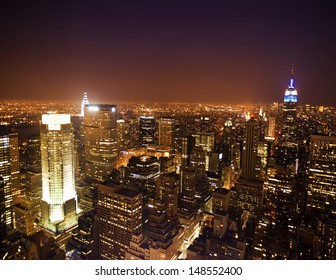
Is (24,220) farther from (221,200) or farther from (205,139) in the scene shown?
(205,139)

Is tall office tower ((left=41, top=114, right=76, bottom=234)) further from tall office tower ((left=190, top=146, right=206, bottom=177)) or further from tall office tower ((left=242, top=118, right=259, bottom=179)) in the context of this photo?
tall office tower ((left=242, top=118, right=259, bottom=179))

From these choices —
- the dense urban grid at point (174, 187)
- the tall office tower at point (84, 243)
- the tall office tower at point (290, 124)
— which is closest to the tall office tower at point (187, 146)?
the dense urban grid at point (174, 187)

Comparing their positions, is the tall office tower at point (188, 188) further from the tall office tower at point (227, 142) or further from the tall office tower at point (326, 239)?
the tall office tower at point (326, 239)

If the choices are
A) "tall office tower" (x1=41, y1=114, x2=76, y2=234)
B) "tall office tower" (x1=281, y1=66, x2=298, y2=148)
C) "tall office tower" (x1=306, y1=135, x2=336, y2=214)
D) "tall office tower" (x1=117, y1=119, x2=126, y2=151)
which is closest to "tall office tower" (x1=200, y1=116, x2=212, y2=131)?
"tall office tower" (x1=281, y1=66, x2=298, y2=148)

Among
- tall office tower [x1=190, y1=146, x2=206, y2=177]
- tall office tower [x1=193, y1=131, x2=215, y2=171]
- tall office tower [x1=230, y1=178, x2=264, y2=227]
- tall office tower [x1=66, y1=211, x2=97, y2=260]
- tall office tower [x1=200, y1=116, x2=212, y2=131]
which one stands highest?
tall office tower [x1=200, y1=116, x2=212, y2=131]

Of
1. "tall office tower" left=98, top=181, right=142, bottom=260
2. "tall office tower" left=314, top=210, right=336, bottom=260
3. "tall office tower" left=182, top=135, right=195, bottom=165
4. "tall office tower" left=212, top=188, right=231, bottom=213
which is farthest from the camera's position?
"tall office tower" left=182, top=135, right=195, bottom=165

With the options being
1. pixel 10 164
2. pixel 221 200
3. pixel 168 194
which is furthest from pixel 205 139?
pixel 10 164
